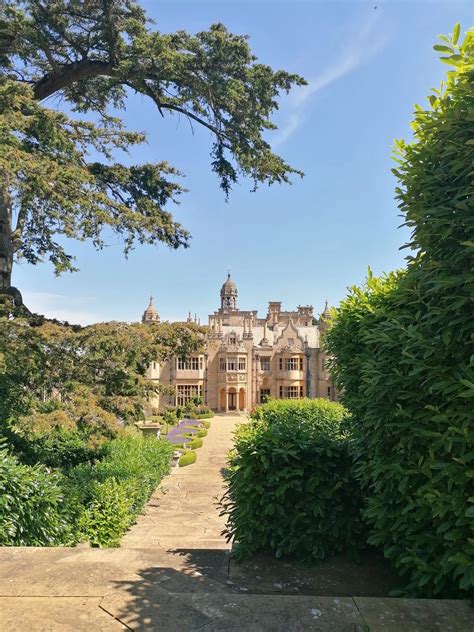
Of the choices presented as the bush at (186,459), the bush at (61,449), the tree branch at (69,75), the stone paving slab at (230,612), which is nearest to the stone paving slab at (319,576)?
the stone paving slab at (230,612)

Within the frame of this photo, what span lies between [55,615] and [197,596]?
0.88 meters

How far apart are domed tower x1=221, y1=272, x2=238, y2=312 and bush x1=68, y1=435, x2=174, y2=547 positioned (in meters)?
58.6

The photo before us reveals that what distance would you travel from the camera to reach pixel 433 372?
2.76m

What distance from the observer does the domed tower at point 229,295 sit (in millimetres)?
71688

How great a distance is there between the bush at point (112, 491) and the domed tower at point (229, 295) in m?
58.6

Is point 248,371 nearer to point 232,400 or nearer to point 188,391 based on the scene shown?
point 232,400

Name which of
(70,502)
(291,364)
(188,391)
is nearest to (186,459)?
(70,502)

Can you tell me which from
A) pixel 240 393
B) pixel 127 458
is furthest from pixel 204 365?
pixel 127 458

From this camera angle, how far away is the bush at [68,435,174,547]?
24.0ft

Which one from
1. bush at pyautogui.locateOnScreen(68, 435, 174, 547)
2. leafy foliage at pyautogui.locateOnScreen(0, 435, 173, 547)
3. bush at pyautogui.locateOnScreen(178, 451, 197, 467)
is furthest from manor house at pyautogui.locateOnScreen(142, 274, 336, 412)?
leafy foliage at pyautogui.locateOnScreen(0, 435, 173, 547)

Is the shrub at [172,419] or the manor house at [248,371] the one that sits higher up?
the manor house at [248,371]

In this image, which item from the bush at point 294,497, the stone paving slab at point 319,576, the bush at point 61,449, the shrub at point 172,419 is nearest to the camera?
the stone paving slab at point 319,576

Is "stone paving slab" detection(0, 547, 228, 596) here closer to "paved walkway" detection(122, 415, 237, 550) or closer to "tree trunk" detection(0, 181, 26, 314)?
"paved walkway" detection(122, 415, 237, 550)

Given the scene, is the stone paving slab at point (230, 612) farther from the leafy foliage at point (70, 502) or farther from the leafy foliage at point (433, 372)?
the leafy foliage at point (70, 502)
